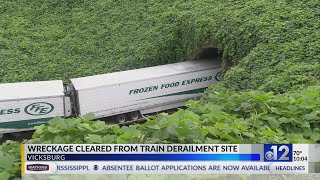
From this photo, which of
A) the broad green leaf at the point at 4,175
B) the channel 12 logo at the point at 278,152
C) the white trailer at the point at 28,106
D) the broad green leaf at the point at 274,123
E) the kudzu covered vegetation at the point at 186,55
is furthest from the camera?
the white trailer at the point at 28,106

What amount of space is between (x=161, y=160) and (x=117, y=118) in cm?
1440

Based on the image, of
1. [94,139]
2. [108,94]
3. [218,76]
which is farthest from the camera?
[218,76]

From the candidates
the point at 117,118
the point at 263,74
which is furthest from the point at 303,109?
the point at 117,118

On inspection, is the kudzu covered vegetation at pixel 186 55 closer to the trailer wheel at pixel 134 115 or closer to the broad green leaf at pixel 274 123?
the broad green leaf at pixel 274 123

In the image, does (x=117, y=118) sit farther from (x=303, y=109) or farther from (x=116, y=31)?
(x=303, y=109)

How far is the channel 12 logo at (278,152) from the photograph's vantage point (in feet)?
13.0

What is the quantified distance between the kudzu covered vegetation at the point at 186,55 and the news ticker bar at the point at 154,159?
9.0 inches

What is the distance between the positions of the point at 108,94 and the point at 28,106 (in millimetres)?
3062

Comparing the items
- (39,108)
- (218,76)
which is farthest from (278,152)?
(218,76)

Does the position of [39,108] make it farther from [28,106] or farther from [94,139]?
[94,139]

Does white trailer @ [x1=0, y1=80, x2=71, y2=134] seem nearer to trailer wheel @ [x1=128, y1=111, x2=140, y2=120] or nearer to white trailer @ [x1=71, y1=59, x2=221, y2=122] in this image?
white trailer @ [x1=71, y1=59, x2=221, y2=122]

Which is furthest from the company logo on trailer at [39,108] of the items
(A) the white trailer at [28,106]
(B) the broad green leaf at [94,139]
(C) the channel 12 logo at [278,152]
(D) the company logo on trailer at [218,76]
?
(C) the channel 12 logo at [278,152]

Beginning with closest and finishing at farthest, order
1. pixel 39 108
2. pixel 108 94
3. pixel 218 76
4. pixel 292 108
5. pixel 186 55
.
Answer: pixel 292 108 → pixel 39 108 → pixel 108 94 → pixel 218 76 → pixel 186 55

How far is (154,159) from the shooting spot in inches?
147
